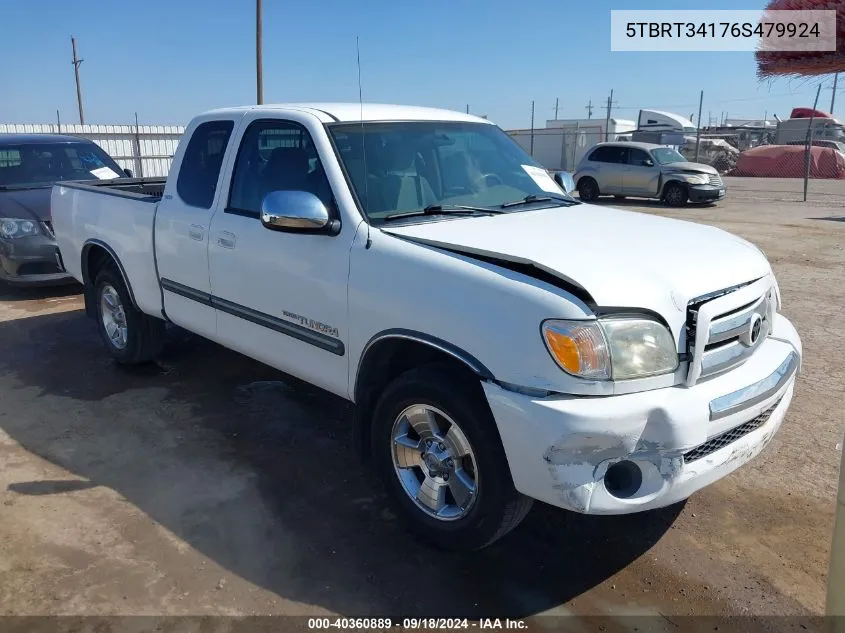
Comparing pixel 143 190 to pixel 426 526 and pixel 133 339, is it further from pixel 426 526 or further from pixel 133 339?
pixel 426 526

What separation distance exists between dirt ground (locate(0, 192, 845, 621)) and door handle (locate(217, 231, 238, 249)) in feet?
3.96

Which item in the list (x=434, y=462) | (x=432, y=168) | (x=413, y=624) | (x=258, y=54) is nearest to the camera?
(x=413, y=624)

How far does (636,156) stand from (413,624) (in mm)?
18200

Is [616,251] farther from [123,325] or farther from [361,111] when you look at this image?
[123,325]

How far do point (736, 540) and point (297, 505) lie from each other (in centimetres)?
215

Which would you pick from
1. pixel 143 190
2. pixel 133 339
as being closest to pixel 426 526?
pixel 133 339

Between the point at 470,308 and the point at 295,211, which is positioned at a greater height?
the point at 295,211

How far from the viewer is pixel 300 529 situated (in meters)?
3.44

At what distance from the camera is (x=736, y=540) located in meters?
3.36

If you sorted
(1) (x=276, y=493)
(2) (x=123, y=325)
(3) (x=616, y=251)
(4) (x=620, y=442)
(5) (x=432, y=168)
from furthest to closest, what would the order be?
(2) (x=123, y=325)
(5) (x=432, y=168)
(1) (x=276, y=493)
(3) (x=616, y=251)
(4) (x=620, y=442)

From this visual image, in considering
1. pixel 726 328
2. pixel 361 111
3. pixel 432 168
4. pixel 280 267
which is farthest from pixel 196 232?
pixel 726 328

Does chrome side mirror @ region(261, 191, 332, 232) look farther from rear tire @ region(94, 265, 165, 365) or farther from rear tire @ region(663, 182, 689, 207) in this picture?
rear tire @ region(663, 182, 689, 207)

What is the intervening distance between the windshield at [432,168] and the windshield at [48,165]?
20.1 ft

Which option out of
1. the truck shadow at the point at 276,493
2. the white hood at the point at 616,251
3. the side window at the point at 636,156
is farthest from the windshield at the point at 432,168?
the side window at the point at 636,156
